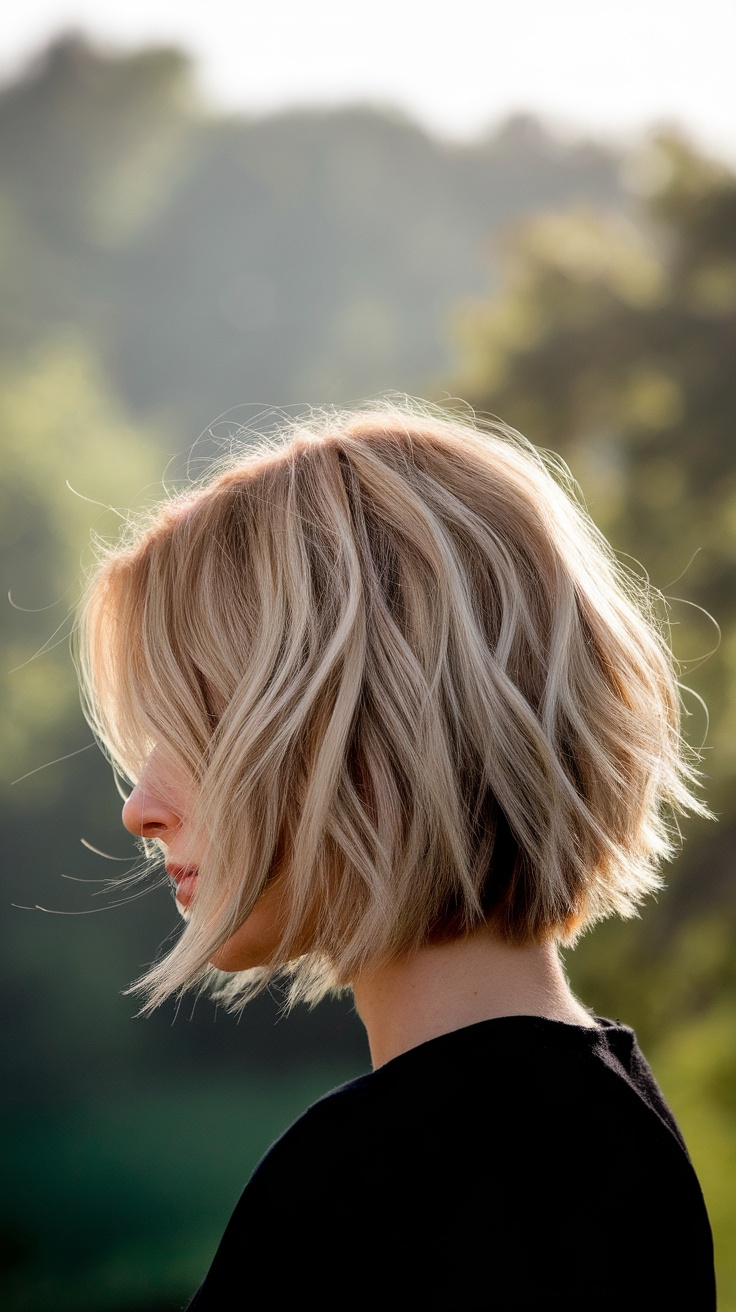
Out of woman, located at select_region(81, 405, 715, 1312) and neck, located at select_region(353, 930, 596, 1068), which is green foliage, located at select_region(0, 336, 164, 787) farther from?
neck, located at select_region(353, 930, 596, 1068)

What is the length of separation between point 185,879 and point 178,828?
0.06 m

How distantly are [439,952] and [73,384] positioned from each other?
14.3m

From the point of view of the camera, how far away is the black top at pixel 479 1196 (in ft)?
2.52

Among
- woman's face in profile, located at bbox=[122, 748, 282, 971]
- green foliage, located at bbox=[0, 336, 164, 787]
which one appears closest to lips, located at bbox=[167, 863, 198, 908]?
woman's face in profile, located at bbox=[122, 748, 282, 971]

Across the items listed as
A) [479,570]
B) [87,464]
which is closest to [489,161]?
[87,464]

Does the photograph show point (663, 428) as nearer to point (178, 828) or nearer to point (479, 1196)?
point (178, 828)

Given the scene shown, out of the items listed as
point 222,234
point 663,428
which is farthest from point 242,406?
point 222,234

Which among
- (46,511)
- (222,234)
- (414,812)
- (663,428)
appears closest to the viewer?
(414,812)

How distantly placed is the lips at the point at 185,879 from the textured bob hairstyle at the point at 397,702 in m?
0.07

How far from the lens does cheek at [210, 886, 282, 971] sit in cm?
108

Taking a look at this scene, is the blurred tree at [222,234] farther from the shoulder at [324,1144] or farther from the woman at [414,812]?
the shoulder at [324,1144]

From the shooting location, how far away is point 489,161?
573 inches

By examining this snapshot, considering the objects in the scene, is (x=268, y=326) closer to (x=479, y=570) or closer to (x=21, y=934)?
(x=21, y=934)

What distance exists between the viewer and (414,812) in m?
1.00
